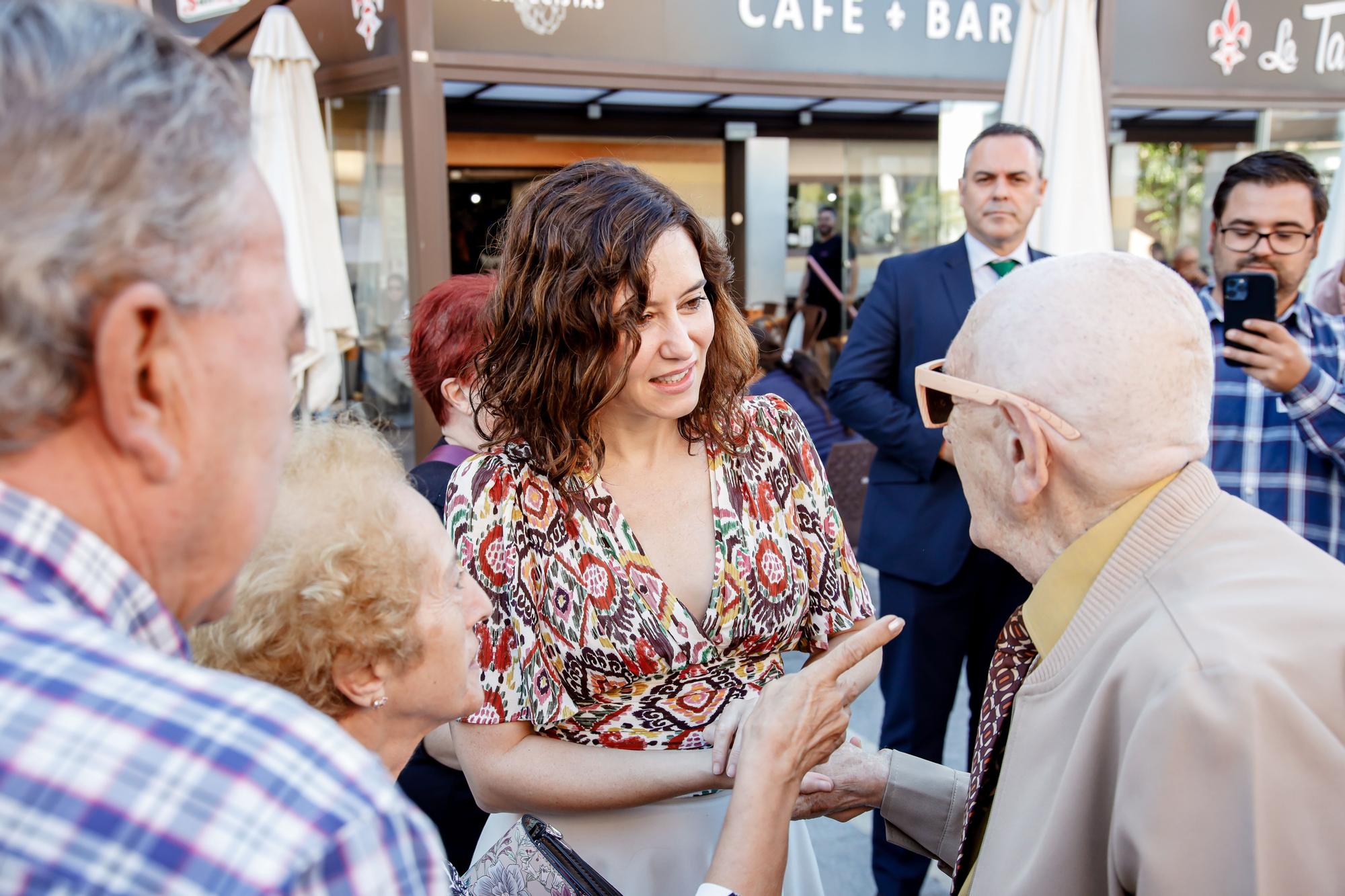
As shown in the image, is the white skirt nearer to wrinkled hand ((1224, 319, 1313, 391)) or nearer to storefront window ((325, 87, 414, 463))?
wrinkled hand ((1224, 319, 1313, 391))

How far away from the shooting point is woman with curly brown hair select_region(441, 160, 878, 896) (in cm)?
183

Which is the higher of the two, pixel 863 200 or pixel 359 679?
pixel 863 200

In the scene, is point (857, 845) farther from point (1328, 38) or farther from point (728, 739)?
point (1328, 38)

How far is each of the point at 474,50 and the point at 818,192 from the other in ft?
14.3

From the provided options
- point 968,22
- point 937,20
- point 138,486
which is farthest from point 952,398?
point 968,22

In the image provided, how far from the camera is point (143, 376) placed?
65cm

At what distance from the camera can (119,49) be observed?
654 millimetres

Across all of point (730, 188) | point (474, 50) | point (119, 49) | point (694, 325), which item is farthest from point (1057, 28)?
point (119, 49)

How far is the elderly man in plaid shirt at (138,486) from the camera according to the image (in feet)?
1.82

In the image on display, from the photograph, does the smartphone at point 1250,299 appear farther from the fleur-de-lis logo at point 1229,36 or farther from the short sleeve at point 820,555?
the fleur-de-lis logo at point 1229,36

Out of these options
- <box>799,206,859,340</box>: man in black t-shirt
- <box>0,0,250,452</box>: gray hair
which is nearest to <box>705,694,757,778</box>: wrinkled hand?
<box>0,0,250,452</box>: gray hair

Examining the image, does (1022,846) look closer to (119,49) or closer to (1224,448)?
(119,49)

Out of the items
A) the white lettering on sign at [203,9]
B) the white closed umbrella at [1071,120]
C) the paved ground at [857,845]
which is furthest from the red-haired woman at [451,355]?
the white lettering on sign at [203,9]

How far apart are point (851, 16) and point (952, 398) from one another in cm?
483
